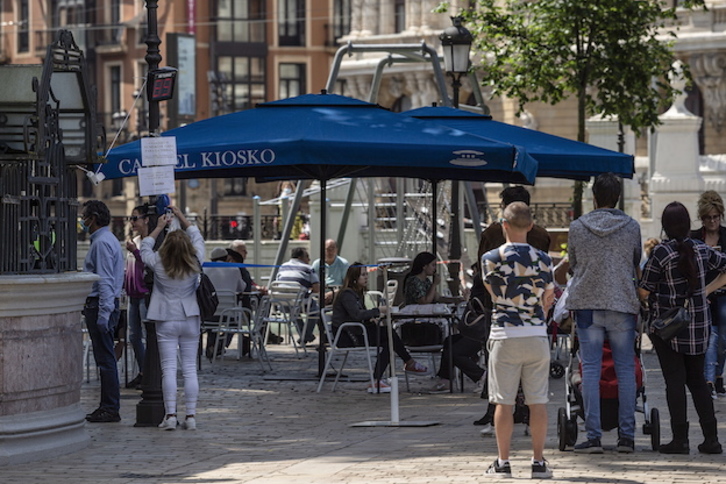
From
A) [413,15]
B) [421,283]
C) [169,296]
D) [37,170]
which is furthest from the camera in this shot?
[413,15]

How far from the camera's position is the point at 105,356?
44.2ft

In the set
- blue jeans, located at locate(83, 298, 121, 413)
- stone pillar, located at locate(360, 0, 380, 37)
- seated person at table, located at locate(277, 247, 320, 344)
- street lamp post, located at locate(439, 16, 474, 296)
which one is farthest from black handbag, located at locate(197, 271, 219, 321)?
stone pillar, located at locate(360, 0, 380, 37)

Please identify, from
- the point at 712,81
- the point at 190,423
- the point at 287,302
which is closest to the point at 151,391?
the point at 190,423

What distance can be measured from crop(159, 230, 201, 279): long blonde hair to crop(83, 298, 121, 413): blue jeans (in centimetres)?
114

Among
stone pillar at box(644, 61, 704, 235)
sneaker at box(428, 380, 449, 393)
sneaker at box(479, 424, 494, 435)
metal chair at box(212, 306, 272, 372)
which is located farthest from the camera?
stone pillar at box(644, 61, 704, 235)

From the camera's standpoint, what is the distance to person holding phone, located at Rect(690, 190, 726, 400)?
13.9 metres

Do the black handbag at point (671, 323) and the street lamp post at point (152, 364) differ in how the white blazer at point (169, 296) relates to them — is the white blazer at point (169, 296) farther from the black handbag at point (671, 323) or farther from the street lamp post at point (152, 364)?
the black handbag at point (671, 323)

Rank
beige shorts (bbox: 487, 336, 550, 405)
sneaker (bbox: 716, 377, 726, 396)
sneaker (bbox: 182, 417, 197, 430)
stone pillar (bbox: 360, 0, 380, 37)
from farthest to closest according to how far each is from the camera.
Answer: stone pillar (bbox: 360, 0, 380, 37) < sneaker (bbox: 716, 377, 726, 396) < sneaker (bbox: 182, 417, 197, 430) < beige shorts (bbox: 487, 336, 550, 405)

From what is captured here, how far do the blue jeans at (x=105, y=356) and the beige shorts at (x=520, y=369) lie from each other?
4296mm

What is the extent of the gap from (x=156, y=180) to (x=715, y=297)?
4996 millimetres

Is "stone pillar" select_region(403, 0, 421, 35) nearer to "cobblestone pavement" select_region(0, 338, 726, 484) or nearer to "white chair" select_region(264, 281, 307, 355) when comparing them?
"white chair" select_region(264, 281, 307, 355)

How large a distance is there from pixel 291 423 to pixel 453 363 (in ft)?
8.31

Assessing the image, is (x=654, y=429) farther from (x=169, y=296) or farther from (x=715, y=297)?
(x=169, y=296)

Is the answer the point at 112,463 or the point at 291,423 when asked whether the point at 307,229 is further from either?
the point at 112,463
